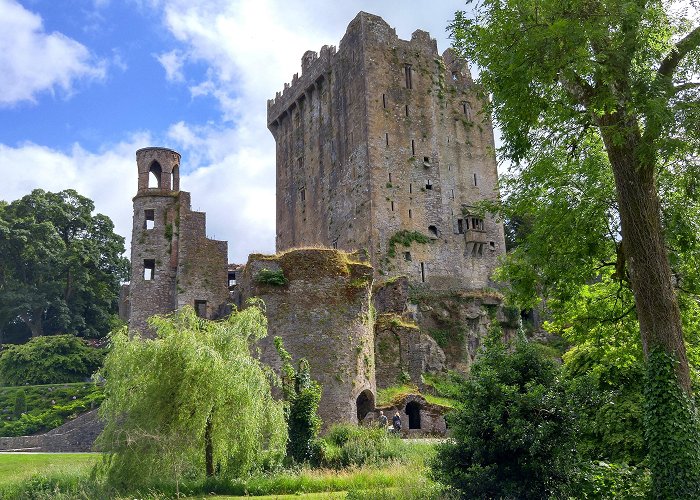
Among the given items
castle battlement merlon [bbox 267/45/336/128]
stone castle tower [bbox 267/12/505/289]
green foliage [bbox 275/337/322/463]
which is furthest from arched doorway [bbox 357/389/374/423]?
castle battlement merlon [bbox 267/45/336/128]

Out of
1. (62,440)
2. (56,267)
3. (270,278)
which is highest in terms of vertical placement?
(56,267)

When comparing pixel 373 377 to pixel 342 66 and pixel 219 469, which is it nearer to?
pixel 219 469

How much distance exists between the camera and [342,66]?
1900 inches

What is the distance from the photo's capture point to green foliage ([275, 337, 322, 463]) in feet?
66.6

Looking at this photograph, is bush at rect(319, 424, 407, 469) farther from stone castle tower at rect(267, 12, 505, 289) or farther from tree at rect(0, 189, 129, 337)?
tree at rect(0, 189, 129, 337)

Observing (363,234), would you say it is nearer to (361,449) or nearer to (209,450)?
(361,449)

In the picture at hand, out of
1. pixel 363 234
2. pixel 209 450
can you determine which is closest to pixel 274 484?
pixel 209 450

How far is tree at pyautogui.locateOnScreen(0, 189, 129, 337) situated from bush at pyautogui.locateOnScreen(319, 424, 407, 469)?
1400 inches

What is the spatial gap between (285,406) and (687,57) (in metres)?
12.9

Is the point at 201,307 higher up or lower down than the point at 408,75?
lower down

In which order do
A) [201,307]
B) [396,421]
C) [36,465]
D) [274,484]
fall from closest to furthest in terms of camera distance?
[274,484], [36,465], [396,421], [201,307]

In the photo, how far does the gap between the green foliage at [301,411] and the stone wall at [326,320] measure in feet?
7.73

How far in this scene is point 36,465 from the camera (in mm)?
20875

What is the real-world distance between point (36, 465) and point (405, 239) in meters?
26.6
